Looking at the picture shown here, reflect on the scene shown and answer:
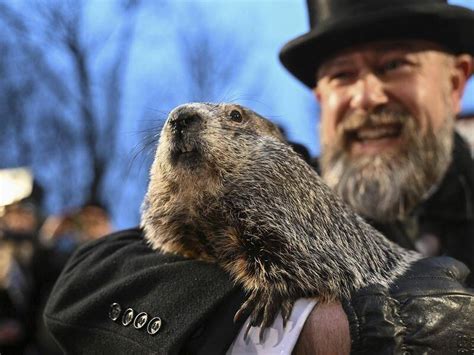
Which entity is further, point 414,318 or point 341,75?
point 341,75

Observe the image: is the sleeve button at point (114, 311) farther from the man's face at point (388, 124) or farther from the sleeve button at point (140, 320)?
the man's face at point (388, 124)

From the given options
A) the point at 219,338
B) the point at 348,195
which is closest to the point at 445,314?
the point at 219,338

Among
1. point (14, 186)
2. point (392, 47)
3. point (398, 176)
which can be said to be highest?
Answer: point (392, 47)

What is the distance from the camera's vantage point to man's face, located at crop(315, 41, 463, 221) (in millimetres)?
2844

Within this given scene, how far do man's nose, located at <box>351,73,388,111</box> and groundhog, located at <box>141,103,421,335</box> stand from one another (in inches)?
→ 41.0

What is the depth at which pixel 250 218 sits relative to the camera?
175 centimetres

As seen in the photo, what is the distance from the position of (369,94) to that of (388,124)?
17 centimetres

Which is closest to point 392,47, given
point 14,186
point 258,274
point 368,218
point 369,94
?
point 369,94

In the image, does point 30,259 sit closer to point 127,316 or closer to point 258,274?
point 127,316

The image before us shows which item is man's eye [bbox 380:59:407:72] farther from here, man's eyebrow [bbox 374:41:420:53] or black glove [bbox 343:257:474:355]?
black glove [bbox 343:257:474:355]

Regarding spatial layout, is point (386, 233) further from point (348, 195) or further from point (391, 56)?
Result: point (391, 56)

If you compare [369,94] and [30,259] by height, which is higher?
[369,94]

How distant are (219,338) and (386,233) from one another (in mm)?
1402

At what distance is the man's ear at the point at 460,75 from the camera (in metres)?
3.19
